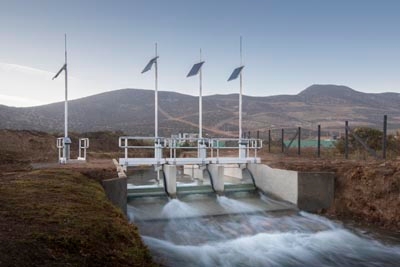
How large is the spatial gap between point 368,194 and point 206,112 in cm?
7580

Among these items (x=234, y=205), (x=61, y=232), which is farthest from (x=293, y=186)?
(x=61, y=232)

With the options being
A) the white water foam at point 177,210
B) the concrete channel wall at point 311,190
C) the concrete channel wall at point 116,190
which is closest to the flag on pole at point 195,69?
the white water foam at point 177,210

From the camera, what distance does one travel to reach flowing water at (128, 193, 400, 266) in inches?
362

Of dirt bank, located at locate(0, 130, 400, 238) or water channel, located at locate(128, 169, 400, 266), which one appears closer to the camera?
water channel, located at locate(128, 169, 400, 266)

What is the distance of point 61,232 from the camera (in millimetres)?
4938

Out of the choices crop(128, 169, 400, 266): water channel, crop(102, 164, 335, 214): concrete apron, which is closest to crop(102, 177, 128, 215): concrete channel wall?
crop(102, 164, 335, 214): concrete apron

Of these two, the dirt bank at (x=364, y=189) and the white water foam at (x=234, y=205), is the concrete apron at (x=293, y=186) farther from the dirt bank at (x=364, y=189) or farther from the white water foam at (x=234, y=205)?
the white water foam at (x=234, y=205)

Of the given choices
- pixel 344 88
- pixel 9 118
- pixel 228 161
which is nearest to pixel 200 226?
pixel 228 161

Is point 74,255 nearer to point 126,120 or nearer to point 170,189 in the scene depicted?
point 170,189

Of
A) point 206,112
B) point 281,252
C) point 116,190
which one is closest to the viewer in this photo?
point 281,252

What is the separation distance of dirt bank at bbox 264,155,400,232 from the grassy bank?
350 inches

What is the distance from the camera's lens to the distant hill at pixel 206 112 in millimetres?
72438

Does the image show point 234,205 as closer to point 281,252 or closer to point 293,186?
point 293,186

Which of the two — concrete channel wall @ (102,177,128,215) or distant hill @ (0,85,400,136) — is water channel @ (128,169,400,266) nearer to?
concrete channel wall @ (102,177,128,215)
